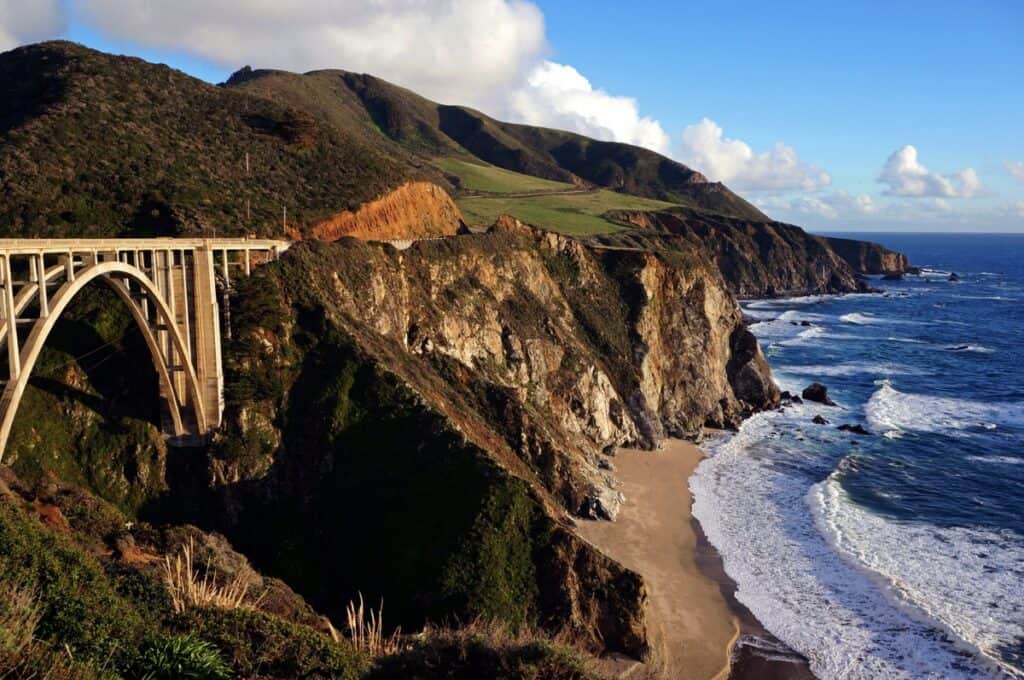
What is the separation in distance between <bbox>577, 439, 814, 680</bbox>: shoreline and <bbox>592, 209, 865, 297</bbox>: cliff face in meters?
85.3

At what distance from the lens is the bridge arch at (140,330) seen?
19656 mm

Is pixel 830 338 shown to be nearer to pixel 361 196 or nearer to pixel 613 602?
pixel 361 196

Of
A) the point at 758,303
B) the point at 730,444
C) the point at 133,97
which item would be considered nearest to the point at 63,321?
the point at 133,97

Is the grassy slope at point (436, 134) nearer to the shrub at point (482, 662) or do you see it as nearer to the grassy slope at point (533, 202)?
the grassy slope at point (533, 202)

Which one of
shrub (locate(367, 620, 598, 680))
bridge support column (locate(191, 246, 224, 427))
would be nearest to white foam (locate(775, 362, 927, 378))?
bridge support column (locate(191, 246, 224, 427))

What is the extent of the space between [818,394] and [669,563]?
3968 cm

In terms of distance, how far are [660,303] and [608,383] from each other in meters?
14.9

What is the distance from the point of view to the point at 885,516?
42188 millimetres

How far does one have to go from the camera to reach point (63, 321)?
32.4 m

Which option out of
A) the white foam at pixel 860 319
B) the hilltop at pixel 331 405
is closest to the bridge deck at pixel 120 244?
the hilltop at pixel 331 405

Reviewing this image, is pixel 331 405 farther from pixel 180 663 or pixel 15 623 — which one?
pixel 15 623

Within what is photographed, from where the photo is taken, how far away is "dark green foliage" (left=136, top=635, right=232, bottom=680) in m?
12.5

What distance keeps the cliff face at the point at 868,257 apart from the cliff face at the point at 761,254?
2215 cm

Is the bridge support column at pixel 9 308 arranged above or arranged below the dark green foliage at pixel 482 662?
above
